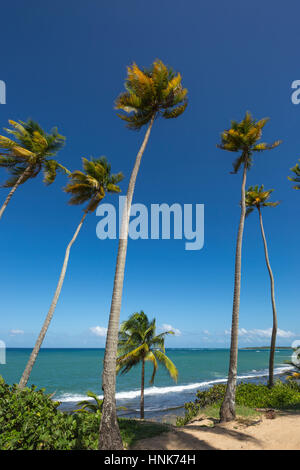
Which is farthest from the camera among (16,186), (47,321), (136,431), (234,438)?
(16,186)

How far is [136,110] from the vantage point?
10.3 m

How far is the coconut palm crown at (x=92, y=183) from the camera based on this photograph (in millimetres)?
15389

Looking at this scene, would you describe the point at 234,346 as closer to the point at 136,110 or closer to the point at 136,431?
the point at 136,431

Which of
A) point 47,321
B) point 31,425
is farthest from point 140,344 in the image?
point 31,425

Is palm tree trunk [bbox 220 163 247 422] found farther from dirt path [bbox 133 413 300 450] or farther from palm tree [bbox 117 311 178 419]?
palm tree [bbox 117 311 178 419]

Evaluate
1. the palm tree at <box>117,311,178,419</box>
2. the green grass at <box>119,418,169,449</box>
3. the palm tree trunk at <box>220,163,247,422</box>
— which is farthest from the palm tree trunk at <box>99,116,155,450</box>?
the palm tree at <box>117,311,178,419</box>

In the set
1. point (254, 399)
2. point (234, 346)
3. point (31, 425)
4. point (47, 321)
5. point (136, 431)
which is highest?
point (47, 321)

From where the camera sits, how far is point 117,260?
8016mm

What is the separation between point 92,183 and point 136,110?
6.34 metres

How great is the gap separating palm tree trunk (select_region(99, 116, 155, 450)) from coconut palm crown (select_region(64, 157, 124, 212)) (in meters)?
7.06

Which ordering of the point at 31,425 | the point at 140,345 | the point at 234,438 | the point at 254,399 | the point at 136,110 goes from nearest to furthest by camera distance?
the point at 31,425 < the point at 234,438 < the point at 136,110 < the point at 254,399 < the point at 140,345

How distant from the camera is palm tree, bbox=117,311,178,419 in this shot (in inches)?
599

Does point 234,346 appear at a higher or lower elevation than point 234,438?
higher
